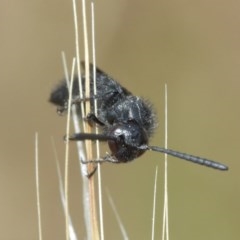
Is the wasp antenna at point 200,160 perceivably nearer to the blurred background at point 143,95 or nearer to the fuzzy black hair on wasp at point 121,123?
the fuzzy black hair on wasp at point 121,123

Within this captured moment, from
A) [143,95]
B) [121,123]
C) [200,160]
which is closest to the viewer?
[200,160]

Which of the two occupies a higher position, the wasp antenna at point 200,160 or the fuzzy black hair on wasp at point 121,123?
the fuzzy black hair on wasp at point 121,123

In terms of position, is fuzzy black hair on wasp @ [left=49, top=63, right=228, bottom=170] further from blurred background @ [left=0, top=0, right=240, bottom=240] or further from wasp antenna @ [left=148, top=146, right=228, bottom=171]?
blurred background @ [left=0, top=0, right=240, bottom=240]

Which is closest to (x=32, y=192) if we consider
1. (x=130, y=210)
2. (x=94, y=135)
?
(x=130, y=210)

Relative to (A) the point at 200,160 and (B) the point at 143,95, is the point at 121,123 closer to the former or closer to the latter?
(A) the point at 200,160

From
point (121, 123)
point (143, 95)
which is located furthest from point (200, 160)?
point (143, 95)

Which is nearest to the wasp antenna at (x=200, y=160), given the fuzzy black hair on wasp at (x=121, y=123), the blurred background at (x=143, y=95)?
the fuzzy black hair on wasp at (x=121, y=123)
